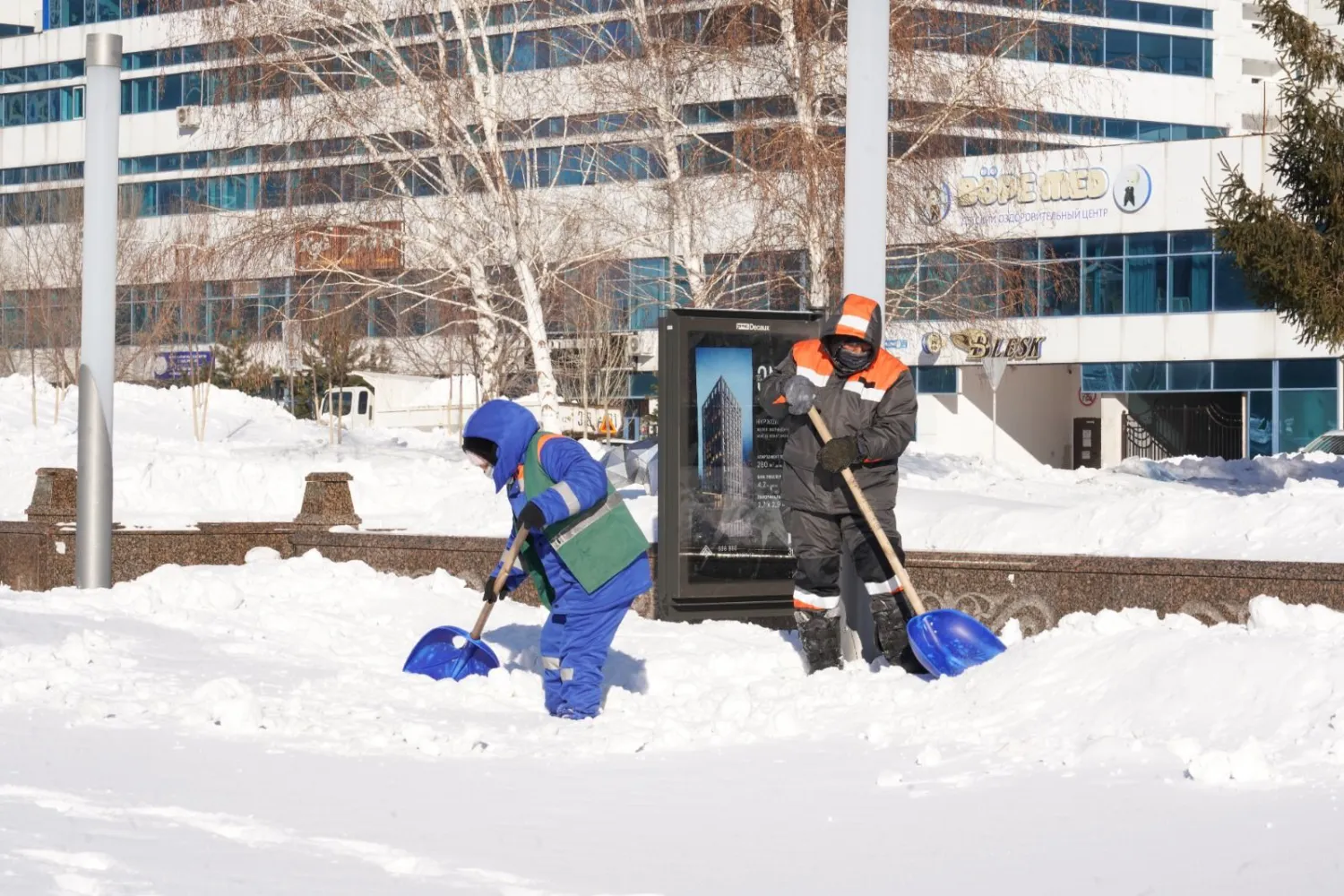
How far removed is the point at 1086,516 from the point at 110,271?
7.04m

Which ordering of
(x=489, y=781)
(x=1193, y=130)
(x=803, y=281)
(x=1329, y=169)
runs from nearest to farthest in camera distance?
1. (x=489, y=781)
2. (x=803, y=281)
3. (x=1329, y=169)
4. (x=1193, y=130)

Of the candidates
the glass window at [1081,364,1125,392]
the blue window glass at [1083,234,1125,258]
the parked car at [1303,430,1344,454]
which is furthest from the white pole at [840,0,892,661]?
the glass window at [1081,364,1125,392]

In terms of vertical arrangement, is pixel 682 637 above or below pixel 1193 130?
below

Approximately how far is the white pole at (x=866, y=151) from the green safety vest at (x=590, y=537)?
7.46ft

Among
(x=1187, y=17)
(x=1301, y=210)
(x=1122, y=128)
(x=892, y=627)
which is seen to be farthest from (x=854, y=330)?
(x=1187, y=17)

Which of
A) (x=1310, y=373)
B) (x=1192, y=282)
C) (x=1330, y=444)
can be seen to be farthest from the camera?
(x=1192, y=282)

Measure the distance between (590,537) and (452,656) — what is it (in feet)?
4.80

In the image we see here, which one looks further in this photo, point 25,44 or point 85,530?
point 25,44

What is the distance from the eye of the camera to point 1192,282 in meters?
44.1

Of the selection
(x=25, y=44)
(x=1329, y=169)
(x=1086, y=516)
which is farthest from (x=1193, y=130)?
(x=1086, y=516)

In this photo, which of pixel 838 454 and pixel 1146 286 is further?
pixel 1146 286

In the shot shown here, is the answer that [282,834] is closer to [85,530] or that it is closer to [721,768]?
[721,768]

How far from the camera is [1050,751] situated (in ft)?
21.3

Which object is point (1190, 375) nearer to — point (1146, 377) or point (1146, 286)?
point (1146, 377)
